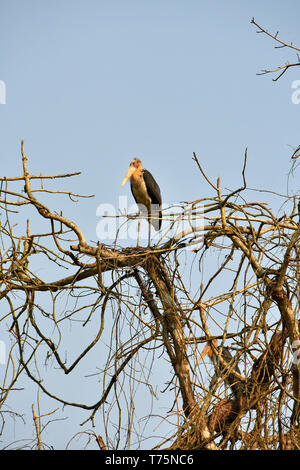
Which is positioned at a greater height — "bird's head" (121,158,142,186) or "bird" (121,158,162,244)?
"bird's head" (121,158,142,186)

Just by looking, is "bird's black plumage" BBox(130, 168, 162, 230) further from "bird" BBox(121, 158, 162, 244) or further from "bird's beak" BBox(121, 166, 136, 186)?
"bird's beak" BBox(121, 166, 136, 186)

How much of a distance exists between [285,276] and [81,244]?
53.4 inches

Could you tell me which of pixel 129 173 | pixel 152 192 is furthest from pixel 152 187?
pixel 129 173

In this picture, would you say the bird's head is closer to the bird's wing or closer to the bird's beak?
the bird's beak

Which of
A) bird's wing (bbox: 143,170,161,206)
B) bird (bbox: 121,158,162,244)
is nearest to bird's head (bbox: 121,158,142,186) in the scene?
bird (bbox: 121,158,162,244)

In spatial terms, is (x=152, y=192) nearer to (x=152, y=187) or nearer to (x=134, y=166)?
(x=152, y=187)

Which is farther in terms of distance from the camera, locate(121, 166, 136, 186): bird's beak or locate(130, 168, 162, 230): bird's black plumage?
locate(130, 168, 162, 230): bird's black plumage

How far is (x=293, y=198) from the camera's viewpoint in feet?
13.3

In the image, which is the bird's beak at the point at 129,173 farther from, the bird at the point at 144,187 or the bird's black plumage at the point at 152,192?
the bird's black plumage at the point at 152,192

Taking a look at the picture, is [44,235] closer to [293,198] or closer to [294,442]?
[293,198]

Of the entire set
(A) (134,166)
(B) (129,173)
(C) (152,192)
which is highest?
(A) (134,166)

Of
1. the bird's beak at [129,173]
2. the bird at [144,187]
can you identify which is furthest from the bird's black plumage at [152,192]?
the bird's beak at [129,173]

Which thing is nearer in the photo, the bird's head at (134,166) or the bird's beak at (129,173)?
the bird's beak at (129,173)

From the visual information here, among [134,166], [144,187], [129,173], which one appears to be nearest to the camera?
[129,173]
